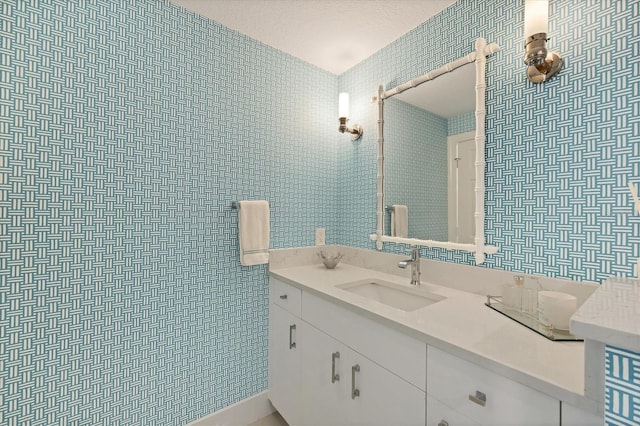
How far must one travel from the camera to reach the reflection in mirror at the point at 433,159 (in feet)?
4.37

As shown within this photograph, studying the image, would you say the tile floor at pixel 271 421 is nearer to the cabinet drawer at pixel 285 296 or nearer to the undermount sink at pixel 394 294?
the cabinet drawer at pixel 285 296

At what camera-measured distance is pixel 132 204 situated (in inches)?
52.6

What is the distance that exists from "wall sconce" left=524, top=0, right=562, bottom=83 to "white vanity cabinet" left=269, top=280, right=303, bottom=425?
4.66 ft

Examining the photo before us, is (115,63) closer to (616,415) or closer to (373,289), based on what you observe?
(373,289)

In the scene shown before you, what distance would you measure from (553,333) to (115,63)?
2.05 m

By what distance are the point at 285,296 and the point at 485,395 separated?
1.09m

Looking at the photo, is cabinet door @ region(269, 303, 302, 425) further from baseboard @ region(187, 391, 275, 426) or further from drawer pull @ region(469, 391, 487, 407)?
drawer pull @ region(469, 391, 487, 407)

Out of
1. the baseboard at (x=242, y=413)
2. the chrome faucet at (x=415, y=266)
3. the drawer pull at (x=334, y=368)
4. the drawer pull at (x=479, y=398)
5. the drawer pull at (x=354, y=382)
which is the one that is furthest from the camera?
the baseboard at (x=242, y=413)

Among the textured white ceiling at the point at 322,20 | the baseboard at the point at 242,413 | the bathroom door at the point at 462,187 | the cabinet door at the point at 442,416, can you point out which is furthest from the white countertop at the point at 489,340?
the textured white ceiling at the point at 322,20

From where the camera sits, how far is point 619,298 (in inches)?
24.8

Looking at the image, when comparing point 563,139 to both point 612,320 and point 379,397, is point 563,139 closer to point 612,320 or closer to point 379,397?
point 612,320

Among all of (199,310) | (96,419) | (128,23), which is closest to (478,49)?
(128,23)

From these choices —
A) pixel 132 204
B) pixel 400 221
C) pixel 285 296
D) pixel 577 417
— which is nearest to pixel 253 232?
pixel 285 296

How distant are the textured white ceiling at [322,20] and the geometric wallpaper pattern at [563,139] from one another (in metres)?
0.21
